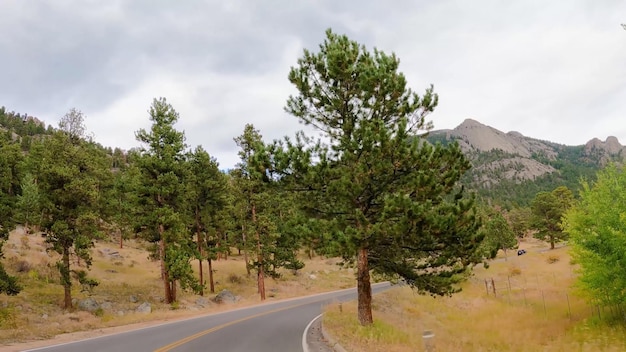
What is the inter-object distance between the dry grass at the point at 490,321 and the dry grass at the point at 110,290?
474 inches

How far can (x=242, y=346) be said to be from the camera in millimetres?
11953

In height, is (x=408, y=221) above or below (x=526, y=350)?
above

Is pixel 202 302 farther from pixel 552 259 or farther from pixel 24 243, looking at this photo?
pixel 552 259

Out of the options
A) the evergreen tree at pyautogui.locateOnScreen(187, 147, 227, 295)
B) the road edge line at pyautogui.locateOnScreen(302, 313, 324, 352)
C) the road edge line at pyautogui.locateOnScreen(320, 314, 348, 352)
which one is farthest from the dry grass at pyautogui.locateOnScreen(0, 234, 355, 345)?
the road edge line at pyautogui.locateOnScreen(320, 314, 348, 352)

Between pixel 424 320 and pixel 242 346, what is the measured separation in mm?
16713

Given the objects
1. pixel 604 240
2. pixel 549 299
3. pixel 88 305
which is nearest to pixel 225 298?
pixel 88 305

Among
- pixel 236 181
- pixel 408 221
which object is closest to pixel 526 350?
pixel 408 221

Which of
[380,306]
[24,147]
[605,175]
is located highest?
[24,147]

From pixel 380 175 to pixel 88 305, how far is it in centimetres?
2222

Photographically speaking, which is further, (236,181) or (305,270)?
(305,270)

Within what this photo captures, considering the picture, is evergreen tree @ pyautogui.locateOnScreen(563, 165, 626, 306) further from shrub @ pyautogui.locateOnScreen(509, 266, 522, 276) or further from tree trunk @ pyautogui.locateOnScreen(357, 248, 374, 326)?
shrub @ pyautogui.locateOnScreen(509, 266, 522, 276)

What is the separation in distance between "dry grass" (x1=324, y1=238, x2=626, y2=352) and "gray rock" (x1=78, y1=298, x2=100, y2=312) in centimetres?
1598

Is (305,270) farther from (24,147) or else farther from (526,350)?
(24,147)

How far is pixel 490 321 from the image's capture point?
2422cm
